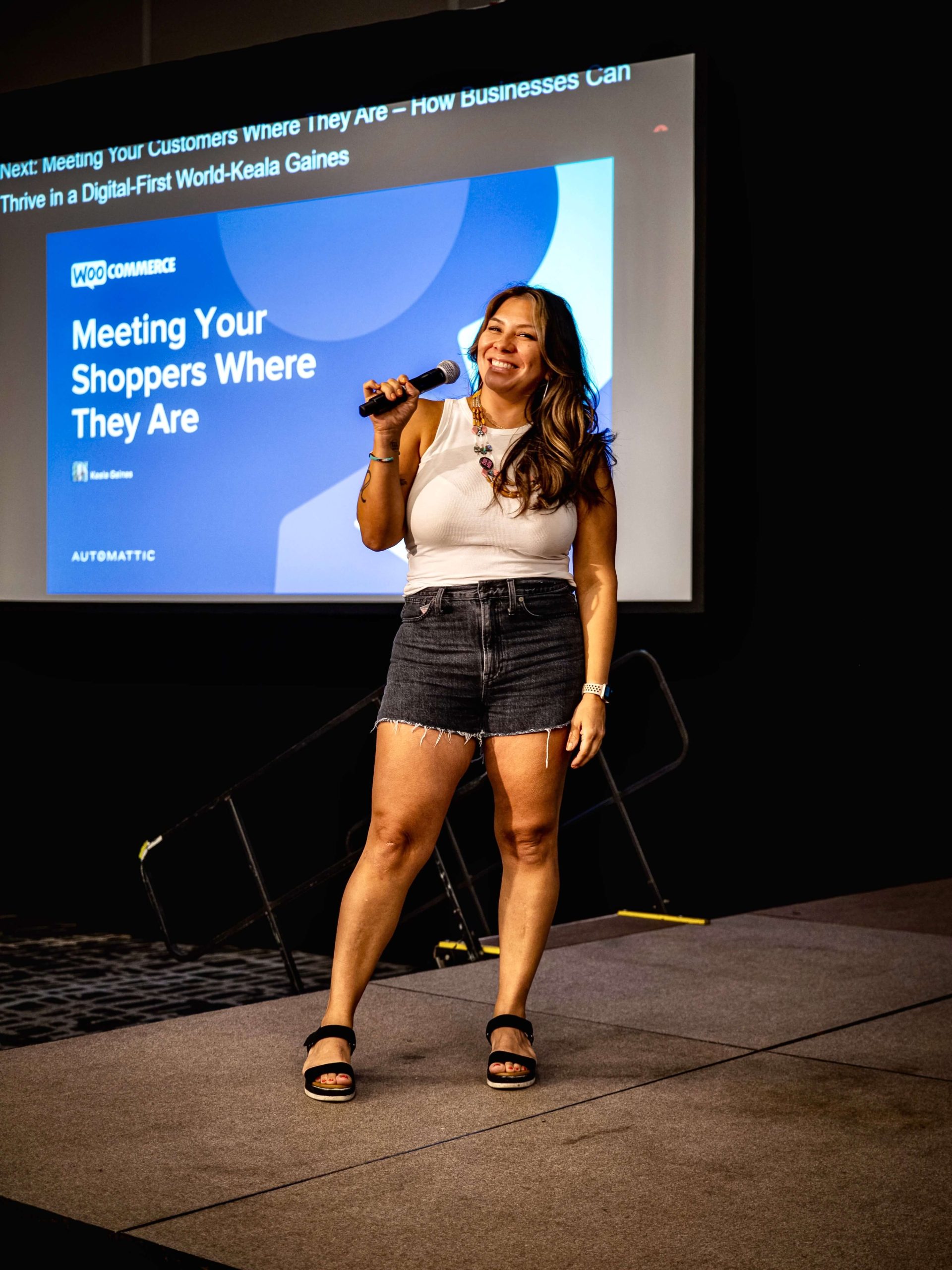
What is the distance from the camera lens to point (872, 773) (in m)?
5.49

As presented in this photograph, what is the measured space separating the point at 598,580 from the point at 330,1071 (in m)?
1.03

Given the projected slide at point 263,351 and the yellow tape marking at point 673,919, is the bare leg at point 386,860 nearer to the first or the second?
the yellow tape marking at point 673,919

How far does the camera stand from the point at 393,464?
280cm

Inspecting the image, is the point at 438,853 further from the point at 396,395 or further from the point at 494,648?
the point at 396,395

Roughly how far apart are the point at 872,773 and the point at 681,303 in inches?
69.6

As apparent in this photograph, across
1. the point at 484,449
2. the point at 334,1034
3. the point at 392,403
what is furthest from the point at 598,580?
the point at 334,1034

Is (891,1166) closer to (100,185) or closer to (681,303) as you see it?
(681,303)

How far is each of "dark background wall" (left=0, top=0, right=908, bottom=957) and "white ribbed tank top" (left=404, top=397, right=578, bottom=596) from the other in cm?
237

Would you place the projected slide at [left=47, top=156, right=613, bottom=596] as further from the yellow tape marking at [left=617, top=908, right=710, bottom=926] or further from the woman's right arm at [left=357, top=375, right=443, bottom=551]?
the woman's right arm at [left=357, top=375, right=443, bottom=551]

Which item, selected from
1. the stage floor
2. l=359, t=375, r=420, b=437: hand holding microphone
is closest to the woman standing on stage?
l=359, t=375, r=420, b=437: hand holding microphone

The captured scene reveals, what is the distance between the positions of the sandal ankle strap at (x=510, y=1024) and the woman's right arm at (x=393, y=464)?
0.91m

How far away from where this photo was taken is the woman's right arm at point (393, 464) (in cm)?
269

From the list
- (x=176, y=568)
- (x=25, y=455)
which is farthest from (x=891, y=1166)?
(x=25, y=455)

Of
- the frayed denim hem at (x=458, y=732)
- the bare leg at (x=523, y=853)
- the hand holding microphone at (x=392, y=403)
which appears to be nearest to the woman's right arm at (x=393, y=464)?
the hand holding microphone at (x=392, y=403)
